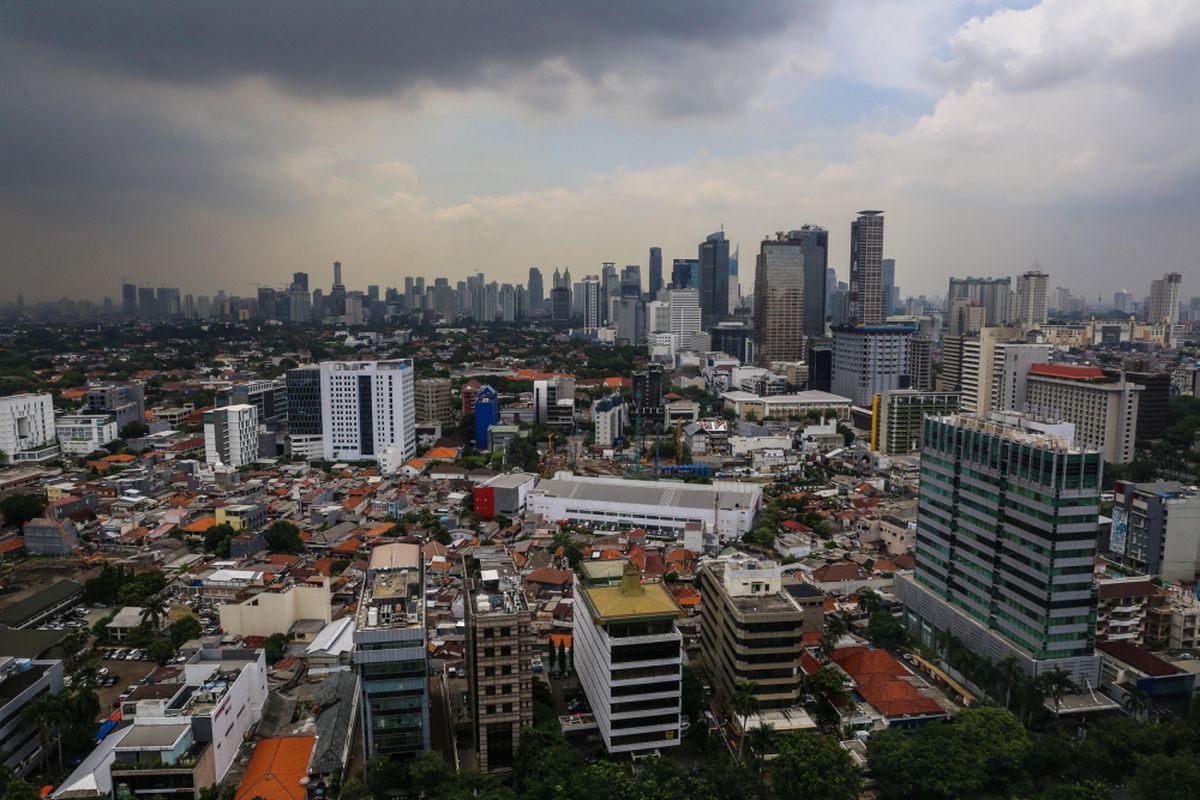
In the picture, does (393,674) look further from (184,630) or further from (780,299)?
(780,299)

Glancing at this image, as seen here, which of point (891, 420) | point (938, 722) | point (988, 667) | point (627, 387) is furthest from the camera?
point (627, 387)

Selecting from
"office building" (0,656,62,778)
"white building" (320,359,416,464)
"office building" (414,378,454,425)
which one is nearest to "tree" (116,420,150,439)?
"white building" (320,359,416,464)

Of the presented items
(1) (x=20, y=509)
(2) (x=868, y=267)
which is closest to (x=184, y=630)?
(1) (x=20, y=509)

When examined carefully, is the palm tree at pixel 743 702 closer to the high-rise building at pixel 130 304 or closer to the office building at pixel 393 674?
the office building at pixel 393 674

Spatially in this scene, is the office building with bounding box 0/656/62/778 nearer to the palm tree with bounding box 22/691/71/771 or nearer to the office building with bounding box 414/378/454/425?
the palm tree with bounding box 22/691/71/771

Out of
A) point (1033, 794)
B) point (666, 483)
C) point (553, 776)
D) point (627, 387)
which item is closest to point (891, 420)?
point (666, 483)

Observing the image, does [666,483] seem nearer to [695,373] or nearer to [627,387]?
[627,387]
